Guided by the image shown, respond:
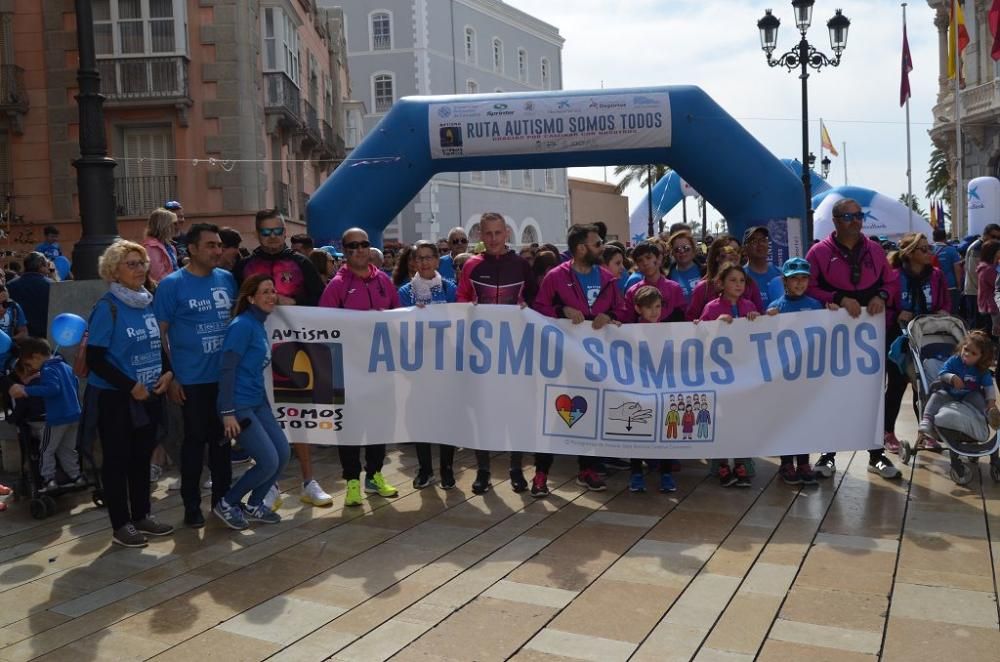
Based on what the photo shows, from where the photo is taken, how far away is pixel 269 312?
5.98 m

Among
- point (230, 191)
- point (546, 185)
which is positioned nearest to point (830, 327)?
point (230, 191)

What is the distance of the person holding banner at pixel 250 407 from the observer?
5.66 meters

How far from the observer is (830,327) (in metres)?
6.45

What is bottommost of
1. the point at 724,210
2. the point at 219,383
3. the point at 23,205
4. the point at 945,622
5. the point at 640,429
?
the point at 945,622

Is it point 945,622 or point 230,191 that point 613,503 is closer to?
point 945,622

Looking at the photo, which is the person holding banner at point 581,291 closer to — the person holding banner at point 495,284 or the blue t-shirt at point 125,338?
the person holding banner at point 495,284

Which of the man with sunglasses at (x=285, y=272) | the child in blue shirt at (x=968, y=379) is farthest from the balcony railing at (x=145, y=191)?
the child in blue shirt at (x=968, y=379)

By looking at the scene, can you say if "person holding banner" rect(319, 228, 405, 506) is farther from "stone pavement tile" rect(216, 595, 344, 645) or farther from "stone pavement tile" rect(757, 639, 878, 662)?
"stone pavement tile" rect(757, 639, 878, 662)

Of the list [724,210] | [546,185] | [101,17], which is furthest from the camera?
[546,185]

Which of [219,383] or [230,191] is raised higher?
[230,191]

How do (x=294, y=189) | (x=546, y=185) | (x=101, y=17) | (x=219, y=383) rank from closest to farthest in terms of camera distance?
(x=219, y=383) → (x=101, y=17) → (x=294, y=189) → (x=546, y=185)

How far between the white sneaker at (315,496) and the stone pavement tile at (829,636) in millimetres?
3255

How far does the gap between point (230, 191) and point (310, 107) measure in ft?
22.7

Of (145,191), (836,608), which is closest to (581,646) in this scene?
(836,608)
